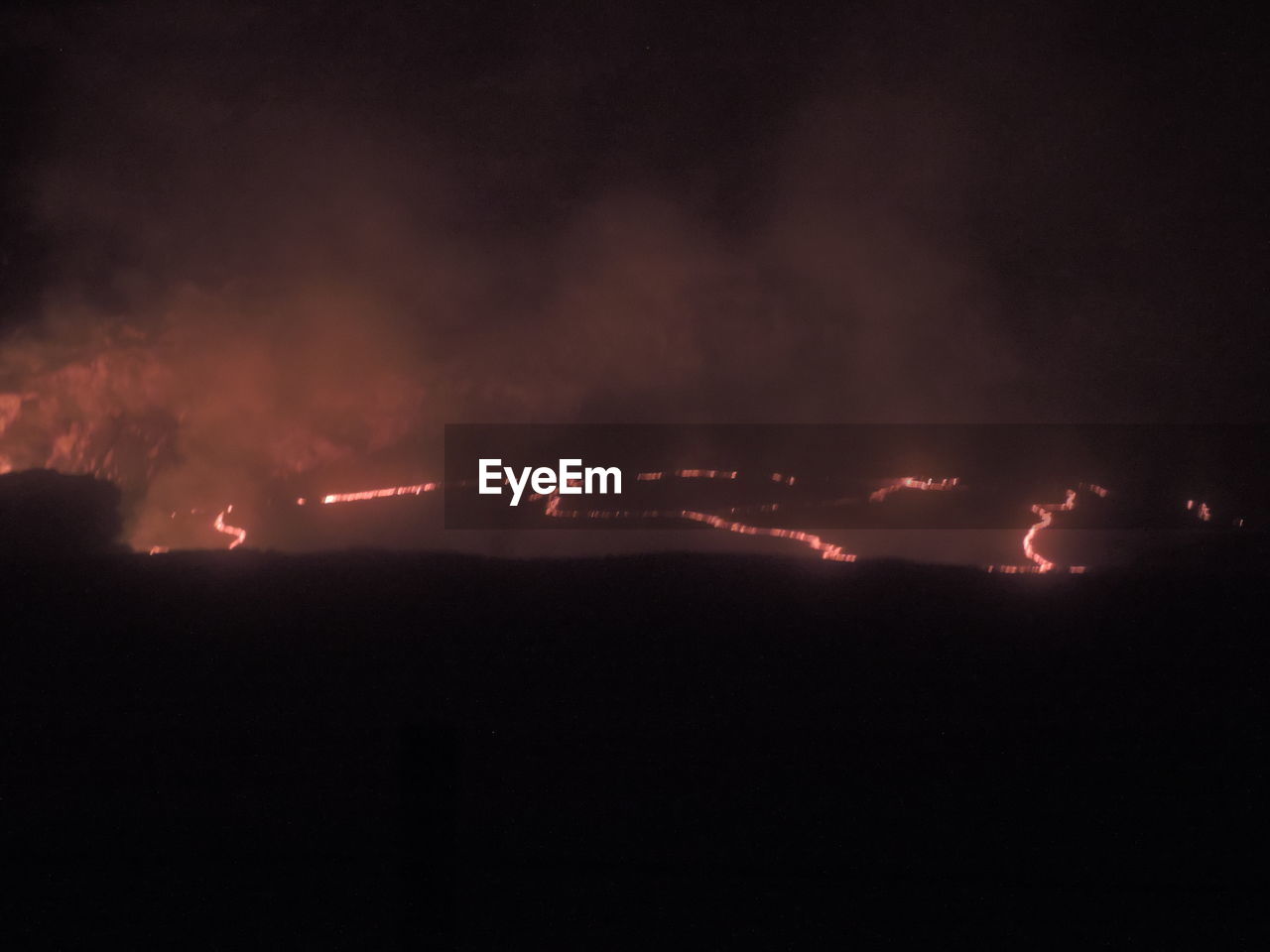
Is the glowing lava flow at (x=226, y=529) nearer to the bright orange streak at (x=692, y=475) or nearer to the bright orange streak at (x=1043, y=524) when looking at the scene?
the bright orange streak at (x=692, y=475)

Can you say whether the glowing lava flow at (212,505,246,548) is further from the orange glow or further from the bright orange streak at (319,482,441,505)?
the orange glow

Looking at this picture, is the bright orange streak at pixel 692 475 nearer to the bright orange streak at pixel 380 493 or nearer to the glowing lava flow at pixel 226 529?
the bright orange streak at pixel 380 493

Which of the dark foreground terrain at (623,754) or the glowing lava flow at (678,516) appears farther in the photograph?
the glowing lava flow at (678,516)

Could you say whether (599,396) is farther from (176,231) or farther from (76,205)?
(76,205)

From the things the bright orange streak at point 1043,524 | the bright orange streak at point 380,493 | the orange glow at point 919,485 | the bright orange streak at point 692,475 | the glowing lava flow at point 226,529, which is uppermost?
the bright orange streak at point 692,475

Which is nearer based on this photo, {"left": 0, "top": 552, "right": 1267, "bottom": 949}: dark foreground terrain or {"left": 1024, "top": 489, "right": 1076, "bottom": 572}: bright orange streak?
{"left": 0, "top": 552, "right": 1267, "bottom": 949}: dark foreground terrain

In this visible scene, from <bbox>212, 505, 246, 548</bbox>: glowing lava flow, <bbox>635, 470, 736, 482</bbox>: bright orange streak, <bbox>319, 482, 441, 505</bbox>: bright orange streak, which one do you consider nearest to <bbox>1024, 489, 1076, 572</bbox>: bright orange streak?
<bbox>635, 470, 736, 482</bbox>: bright orange streak

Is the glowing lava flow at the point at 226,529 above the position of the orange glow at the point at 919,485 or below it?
below

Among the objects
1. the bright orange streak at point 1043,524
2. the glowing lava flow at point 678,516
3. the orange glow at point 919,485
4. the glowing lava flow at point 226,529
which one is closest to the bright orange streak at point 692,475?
the glowing lava flow at point 678,516

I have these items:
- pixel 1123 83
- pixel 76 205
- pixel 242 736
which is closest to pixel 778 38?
pixel 1123 83

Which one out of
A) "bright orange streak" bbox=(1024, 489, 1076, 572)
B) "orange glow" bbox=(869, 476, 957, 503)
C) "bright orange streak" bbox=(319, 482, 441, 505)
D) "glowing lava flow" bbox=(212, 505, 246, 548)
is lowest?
"bright orange streak" bbox=(1024, 489, 1076, 572)
